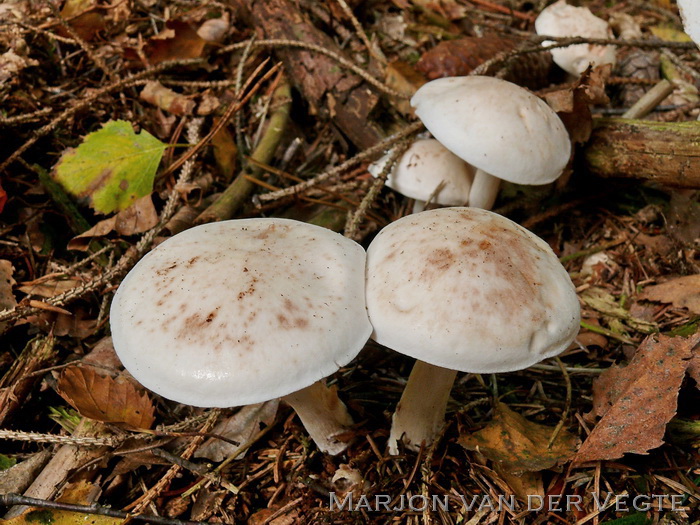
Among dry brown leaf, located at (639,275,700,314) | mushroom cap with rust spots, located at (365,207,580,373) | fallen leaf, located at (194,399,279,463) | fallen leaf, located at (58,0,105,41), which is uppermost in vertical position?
fallen leaf, located at (58,0,105,41)

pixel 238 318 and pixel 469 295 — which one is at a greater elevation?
pixel 238 318

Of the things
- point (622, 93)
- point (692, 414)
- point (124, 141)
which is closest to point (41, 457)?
point (124, 141)

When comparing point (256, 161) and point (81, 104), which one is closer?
point (81, 104)

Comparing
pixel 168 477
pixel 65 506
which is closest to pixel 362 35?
pixel 168 477

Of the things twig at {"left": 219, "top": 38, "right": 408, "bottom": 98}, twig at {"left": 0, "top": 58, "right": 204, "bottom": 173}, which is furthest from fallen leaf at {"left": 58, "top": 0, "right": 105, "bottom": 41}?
twig at {"left": 219, "top": 38, "right": 408, "bottom": 98}

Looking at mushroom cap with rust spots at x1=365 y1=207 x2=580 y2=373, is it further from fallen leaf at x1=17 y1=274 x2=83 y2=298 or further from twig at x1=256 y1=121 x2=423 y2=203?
fallen leaf at x1=17 y1=274 x2=83 y2=298

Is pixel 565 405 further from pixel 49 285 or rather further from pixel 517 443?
pixel 49 285

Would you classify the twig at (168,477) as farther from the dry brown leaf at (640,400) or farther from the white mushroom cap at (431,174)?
the white mushroom cap at (431,174)
